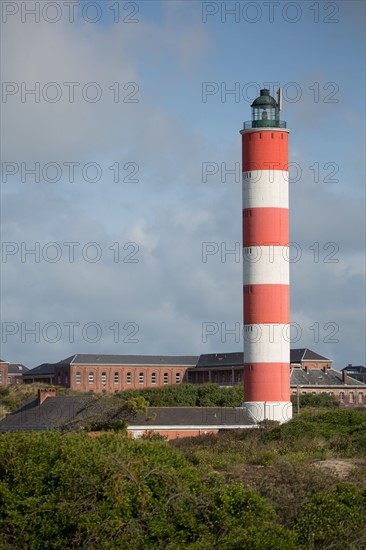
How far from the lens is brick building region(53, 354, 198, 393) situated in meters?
103

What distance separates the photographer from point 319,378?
3661 inches

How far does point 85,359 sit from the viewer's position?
341 feet

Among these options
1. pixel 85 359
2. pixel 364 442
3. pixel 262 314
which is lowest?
pixel 364 442

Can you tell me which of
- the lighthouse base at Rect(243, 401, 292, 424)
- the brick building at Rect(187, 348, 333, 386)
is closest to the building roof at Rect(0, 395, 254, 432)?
the lighthouse base at Rect(243, 401, 292, 424)

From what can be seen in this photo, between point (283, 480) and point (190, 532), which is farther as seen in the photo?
point (283, 480)

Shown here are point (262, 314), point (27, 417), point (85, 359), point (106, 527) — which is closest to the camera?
point (106, 527)

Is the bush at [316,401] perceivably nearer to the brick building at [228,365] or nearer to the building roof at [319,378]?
the building roof at [319,378]

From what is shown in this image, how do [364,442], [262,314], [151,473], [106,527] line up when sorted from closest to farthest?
[106,527]
[151,473]
[364,442]
[262,314]

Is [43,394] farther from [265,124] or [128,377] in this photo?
[128,377]

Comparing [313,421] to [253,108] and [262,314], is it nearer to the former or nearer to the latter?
[262,314]

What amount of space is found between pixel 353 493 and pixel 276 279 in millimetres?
21736

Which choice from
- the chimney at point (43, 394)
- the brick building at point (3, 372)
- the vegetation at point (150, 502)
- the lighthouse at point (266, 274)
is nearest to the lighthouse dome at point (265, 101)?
the lighthouse at point (266, 274)

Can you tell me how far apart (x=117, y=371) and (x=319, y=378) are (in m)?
21.5

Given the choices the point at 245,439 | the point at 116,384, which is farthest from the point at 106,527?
the point at 116,384
